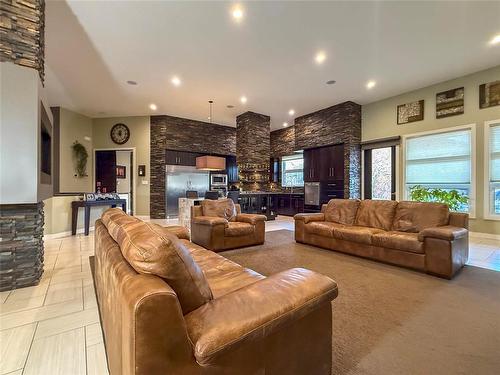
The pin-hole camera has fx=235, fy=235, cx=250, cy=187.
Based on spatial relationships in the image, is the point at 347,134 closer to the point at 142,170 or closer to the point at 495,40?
the point at 495,40

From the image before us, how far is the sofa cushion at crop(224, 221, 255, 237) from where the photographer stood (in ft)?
12.1

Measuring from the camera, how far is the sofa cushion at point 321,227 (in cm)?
372

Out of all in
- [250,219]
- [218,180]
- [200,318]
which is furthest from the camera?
[218,180]

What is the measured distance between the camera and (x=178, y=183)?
774 cm

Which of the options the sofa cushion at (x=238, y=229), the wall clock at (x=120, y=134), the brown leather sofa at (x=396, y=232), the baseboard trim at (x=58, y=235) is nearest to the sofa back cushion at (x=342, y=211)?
the brown leather sofa at (x=396, y=232)

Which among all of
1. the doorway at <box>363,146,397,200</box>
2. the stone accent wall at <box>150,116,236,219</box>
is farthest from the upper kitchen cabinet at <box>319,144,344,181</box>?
the stone accent wall at <box>150,116,236,219</box>

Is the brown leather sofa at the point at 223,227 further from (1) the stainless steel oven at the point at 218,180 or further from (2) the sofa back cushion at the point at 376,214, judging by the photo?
(1) the stainless steel oven at the point at 218,180

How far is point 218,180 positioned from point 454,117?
21.7ft

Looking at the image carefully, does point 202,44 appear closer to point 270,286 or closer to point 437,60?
point 270,286

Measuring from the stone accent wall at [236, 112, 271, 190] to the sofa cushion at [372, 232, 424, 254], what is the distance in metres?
4.79

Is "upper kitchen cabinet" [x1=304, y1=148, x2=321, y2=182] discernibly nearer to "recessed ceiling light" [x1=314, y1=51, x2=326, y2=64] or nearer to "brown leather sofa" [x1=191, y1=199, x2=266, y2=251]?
"recessed ceiling light" [x1=314, y1=51, x2=326, y2=64]

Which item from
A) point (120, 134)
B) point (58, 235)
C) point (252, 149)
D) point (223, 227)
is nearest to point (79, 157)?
point (120, 134)

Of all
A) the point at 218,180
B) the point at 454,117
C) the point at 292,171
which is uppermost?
the point at 454,117

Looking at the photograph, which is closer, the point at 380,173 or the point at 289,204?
the point at 380,173
